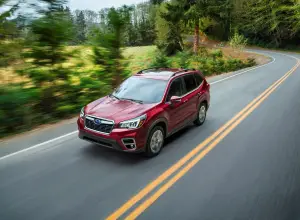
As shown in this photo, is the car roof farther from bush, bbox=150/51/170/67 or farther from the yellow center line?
bush, bbox=150/51/170/67

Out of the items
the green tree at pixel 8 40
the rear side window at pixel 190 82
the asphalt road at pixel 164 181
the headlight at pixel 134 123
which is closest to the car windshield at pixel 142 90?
the headlight at pixel 134 123

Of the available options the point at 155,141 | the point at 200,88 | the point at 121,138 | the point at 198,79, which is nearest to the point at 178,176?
→ the point at 155,141

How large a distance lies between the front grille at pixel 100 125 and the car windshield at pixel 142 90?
3.67ft

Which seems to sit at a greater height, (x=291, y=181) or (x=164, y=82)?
(x=164, y=82)

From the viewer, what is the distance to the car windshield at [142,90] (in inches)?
272

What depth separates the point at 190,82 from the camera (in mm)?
8234

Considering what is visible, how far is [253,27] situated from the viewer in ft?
200

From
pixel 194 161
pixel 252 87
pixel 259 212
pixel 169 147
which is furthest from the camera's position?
pixel 252 87

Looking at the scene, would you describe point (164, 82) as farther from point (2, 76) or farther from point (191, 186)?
point (2, 76)

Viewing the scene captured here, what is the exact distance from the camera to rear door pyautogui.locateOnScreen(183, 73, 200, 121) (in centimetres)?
778

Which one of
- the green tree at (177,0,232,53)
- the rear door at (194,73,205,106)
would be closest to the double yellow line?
the rear door at (194,73,205,106)

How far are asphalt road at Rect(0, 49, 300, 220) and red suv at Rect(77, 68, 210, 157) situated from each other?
454mm

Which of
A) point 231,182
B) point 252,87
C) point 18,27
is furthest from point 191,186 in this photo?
point 252,87

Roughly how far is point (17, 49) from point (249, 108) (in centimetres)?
862
